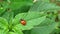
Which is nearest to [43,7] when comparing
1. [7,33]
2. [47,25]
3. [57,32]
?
[47,25]

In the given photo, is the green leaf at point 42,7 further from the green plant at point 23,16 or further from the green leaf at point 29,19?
the green leaf at point 29,19

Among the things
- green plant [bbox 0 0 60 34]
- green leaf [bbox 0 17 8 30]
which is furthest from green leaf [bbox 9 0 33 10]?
green leaf [bbox 0 17 8 30]

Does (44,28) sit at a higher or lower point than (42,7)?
lower

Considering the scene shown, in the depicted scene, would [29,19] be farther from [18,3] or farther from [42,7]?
[42,7]

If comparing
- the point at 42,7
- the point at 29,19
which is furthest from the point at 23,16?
the point at 42,7

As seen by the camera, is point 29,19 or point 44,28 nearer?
point 29,19

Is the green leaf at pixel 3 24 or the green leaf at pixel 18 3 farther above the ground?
the green leaf at pixel 18 3

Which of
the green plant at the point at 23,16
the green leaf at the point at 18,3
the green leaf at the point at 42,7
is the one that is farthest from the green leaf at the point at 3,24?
the green leaf at the point at 42,7

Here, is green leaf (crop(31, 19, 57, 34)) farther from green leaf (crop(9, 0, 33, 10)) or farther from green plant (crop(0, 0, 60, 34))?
green leaf (crop(9, 0, 33, 10))

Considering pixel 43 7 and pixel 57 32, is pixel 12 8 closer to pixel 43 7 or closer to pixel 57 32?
pixel 43 7
